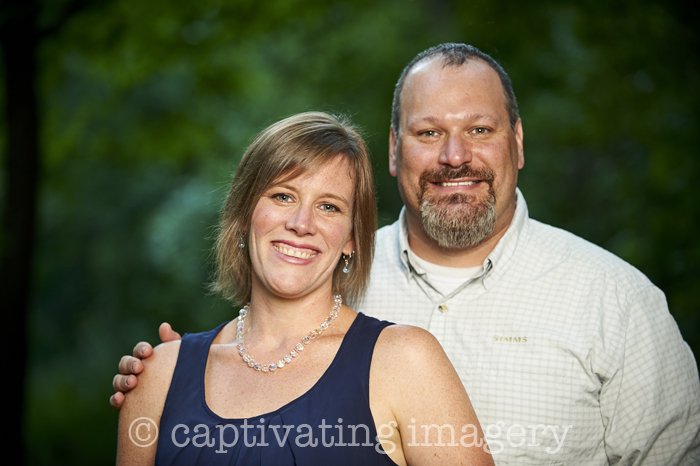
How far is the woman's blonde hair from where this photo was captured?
2221 mm

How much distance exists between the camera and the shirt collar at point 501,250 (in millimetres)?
2824

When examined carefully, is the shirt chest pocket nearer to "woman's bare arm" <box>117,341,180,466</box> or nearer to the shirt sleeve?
the shirt sleeve

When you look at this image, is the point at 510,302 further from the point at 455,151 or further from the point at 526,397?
the point at 455,151

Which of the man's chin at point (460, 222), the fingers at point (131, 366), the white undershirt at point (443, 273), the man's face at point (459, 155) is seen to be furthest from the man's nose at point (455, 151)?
the fingers at point (131, 366)

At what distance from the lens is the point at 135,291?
33.5 ft

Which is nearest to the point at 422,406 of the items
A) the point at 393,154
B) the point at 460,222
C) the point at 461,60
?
the point at 460,222

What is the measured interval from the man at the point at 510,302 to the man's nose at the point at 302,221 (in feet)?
2.43

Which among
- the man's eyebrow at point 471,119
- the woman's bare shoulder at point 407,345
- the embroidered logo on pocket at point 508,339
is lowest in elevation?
the embroidered logo on pocket at point 508,339

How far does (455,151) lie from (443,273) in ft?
1.83

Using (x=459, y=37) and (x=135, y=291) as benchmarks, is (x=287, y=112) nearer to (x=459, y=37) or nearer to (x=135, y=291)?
(x=459, y=37)

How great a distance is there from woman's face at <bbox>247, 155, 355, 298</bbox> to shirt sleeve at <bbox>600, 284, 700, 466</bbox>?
125 centimetres

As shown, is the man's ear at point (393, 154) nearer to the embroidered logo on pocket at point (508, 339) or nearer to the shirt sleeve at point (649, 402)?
the embroidered logo on pocket at point (508, 339)

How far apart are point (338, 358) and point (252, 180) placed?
686mm

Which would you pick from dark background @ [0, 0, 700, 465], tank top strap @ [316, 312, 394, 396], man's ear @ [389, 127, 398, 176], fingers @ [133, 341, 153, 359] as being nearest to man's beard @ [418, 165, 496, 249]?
man's ear @ [389, 127, 398, 176]
